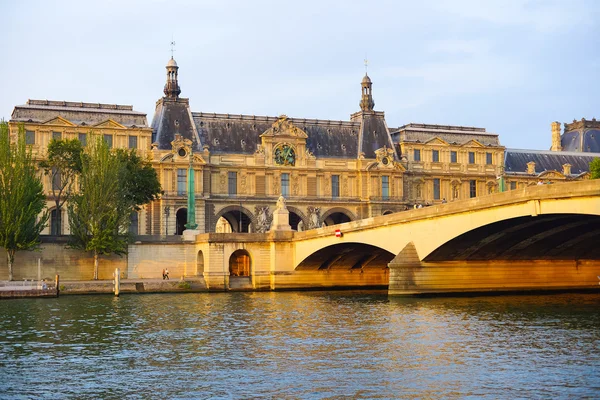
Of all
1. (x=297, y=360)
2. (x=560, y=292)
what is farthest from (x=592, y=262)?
(x=297, y=360)

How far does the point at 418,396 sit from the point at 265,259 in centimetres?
5584

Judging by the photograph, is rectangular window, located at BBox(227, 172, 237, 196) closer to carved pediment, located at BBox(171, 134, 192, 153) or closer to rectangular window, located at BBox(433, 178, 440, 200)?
carved pediment, located at BBox(171, 134, 192, 153)

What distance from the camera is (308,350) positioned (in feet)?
130

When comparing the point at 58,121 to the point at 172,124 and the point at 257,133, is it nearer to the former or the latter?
the point at 172,124

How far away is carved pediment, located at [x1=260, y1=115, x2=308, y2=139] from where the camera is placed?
112 meters

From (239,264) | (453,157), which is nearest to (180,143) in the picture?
(239,264)

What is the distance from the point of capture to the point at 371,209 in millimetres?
113250

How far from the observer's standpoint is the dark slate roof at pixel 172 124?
10719 centimetres

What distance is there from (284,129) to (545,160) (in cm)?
3726

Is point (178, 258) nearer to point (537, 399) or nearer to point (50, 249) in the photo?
point (50, 249)

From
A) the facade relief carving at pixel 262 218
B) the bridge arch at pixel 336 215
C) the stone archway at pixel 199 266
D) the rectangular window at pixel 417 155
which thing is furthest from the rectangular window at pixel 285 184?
the stone archway at pixel 199 266

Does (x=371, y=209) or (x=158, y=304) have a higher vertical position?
(x=371, y=209)

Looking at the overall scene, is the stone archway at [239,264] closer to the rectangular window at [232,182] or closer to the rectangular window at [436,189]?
the rectangular window at [232,182]

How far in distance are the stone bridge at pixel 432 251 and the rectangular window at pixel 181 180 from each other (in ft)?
57.0
